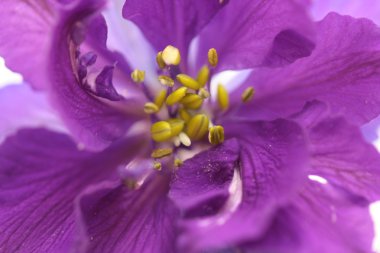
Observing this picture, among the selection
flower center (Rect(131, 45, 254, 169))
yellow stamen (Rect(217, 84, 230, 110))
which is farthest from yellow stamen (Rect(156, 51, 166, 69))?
yellow stamen (Rect(217, 84, 230, 110))

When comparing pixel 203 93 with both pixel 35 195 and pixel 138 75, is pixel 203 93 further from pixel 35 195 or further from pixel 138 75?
pixel 35 195

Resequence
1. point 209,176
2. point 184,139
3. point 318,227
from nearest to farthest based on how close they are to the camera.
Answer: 1. point 318,227
2. point 209,176
3. point 184,139

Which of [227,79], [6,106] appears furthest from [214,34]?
[6,106]

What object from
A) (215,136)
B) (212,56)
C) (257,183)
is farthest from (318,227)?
(212,56)

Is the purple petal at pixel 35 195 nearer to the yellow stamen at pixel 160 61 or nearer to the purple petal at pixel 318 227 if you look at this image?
the yellow stamen at pixel 160 61

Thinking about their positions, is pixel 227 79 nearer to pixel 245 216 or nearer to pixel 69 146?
pixel 69 146

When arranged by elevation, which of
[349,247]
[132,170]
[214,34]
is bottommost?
[349,247]
